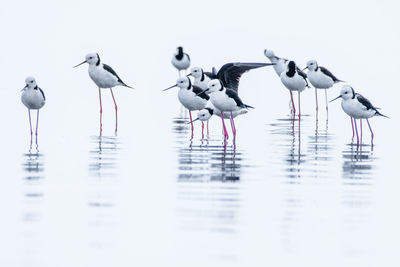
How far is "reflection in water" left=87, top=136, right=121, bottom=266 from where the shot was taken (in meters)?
9.67

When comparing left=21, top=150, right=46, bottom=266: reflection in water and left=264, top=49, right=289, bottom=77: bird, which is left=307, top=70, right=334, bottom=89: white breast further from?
left=21, top=150, right=46, bottom=266: reflection in water

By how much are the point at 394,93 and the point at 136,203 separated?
16.4 meters

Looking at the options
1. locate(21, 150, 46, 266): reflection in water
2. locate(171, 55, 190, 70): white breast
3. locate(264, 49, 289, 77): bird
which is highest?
locate(171, 55, 190, 70): white breast

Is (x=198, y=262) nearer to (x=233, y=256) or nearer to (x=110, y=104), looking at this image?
(x=233, y=256)

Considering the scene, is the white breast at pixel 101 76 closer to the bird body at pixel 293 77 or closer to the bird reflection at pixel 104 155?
the bird body at pixel 293 77

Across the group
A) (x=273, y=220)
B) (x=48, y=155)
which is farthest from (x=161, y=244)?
(x=48, y=155)

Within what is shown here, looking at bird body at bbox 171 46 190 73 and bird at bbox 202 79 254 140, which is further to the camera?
bird body at bbox 171 46 190 73

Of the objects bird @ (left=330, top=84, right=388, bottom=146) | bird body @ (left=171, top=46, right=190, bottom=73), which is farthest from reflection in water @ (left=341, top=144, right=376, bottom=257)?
bird body @ (left=171, top=46, right=190, bottom=73)

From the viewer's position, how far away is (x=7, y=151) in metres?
15.4

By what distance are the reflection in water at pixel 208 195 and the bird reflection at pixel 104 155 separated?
34.9 inches

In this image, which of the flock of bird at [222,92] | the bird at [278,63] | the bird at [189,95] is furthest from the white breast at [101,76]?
the bird at [278,63]

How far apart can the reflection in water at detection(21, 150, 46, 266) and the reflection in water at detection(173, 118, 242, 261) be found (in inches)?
50.0

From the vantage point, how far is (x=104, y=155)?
15219 mm

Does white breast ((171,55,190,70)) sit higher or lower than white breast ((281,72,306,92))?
higher
